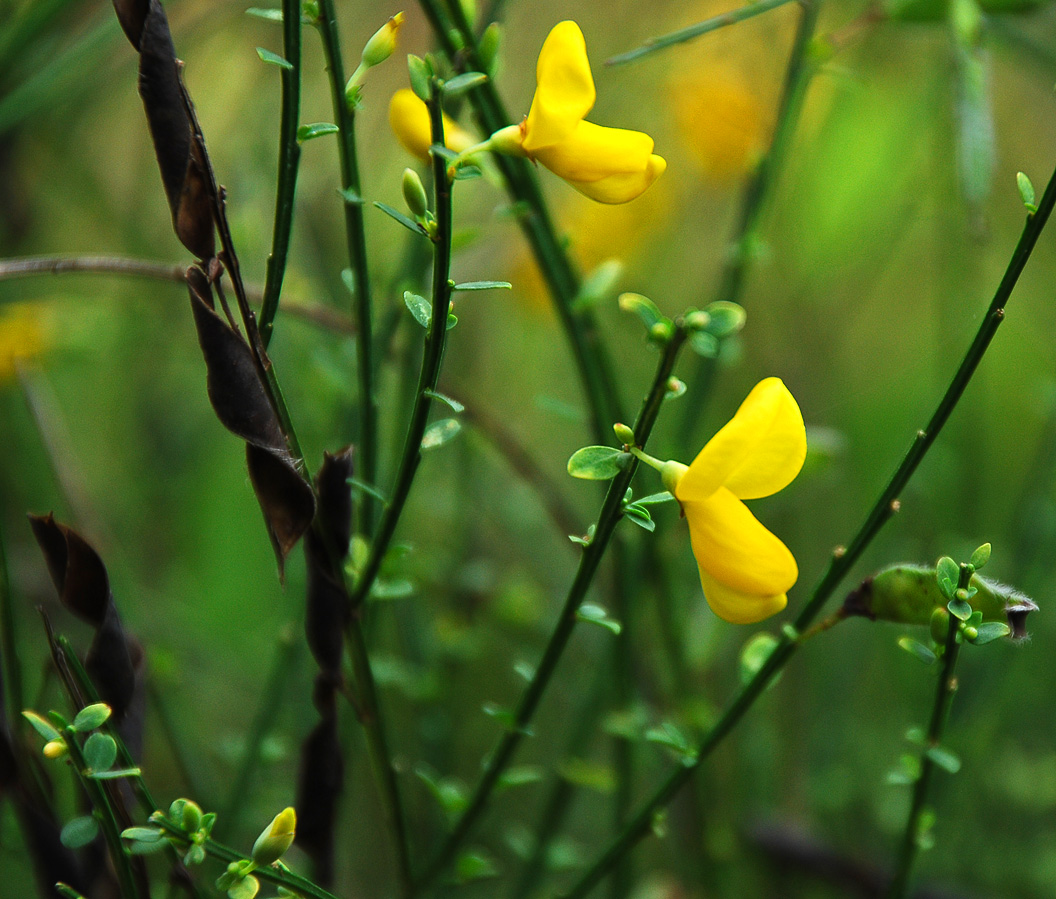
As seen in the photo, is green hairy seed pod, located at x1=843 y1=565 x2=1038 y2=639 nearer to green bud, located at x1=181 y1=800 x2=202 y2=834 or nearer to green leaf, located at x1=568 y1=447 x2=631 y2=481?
green leaf, located at x1=568 y1=447 x2=631 y2=481


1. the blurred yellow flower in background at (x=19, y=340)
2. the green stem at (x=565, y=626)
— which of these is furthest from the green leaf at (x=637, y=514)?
the blurred yellow flower in background at (x=19, y=340)

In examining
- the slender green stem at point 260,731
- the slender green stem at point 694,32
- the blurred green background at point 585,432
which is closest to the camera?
the slender green stem at point 694,32

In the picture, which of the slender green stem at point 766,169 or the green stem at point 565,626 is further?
the slender green stem at point 766,169

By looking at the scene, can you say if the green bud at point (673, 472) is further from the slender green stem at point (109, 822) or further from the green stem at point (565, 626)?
the slender green stem at point (109, 822)

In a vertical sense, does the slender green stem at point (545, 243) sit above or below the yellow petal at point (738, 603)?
→ above

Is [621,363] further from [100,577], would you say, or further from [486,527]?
[100,577]

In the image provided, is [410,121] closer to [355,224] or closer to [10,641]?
[355,224]

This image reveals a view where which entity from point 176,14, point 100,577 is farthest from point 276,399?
point 176,14
